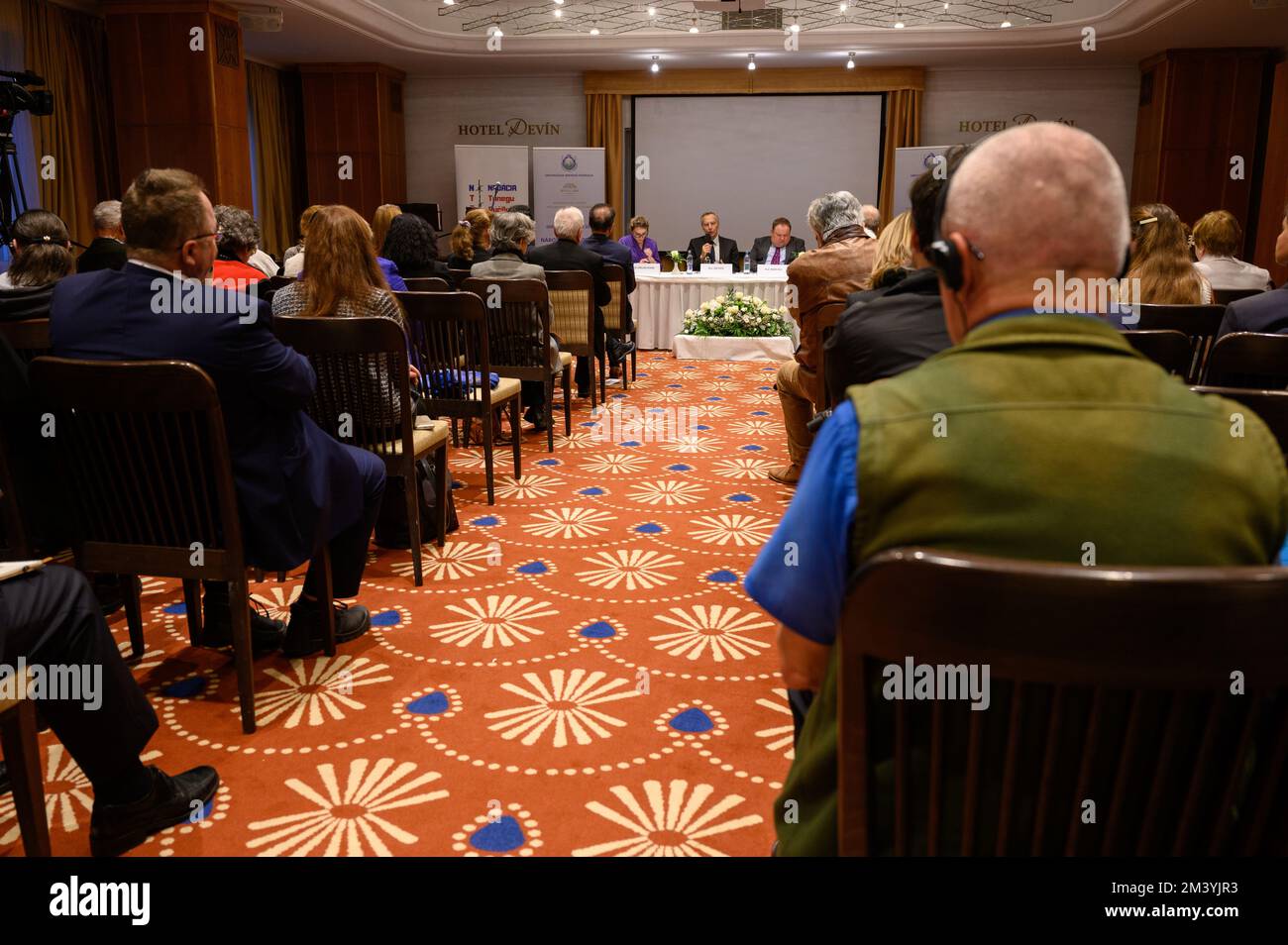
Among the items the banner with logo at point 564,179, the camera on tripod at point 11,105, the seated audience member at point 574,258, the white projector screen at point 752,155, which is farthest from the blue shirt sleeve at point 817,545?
the white projector screen at point 752,155

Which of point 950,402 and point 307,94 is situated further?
point 307,94

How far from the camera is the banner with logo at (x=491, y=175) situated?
1233 cm

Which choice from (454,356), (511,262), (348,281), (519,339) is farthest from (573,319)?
(348,281)

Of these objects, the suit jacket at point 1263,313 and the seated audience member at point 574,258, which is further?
the seated audience member at point 574,258

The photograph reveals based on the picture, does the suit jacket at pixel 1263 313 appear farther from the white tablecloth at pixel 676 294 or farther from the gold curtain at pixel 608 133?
the gold curtain at pixel 608 133

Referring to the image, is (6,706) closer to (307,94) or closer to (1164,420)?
(1164,420)

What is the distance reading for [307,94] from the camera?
11867 mm

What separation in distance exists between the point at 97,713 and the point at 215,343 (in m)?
0.86

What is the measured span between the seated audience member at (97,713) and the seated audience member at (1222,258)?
5030 millimetres

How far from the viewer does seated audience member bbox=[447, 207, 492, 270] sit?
19.9 ft

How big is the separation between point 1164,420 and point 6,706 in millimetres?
1666

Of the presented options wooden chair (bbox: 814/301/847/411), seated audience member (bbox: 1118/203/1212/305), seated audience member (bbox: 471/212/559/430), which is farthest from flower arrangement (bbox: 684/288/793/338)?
seated audience member (bbox: 1118/203/1212/305)

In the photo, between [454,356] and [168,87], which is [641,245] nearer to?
[168,87]

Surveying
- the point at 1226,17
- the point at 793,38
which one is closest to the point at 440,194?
the point at 793,38
